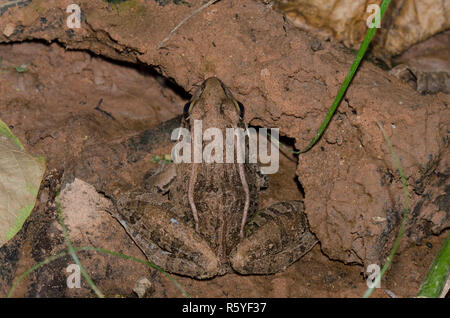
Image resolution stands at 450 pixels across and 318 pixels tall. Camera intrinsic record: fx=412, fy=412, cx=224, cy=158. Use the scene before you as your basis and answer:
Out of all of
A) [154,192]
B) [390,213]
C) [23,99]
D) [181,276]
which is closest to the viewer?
[390,213]

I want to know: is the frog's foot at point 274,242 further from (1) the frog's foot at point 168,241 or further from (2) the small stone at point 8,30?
(2) the small stone at point 8,30

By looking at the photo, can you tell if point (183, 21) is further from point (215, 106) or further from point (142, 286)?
point (142, 286)

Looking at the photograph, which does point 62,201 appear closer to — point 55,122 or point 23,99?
point 55,122

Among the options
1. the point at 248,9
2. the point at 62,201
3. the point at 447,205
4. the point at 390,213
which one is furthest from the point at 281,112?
the point at 62,201

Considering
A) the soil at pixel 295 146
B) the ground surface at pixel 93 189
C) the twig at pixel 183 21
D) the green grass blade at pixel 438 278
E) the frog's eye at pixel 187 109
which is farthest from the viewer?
the frog's eye at pixel 187 109

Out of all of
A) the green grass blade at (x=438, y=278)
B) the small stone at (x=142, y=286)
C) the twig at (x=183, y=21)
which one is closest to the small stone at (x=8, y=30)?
the twig at (x=183, y=21)

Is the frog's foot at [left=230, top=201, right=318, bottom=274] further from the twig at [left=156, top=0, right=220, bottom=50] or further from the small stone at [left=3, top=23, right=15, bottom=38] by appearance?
the small stone at [left=3, top=23, right=15, bottom=38]

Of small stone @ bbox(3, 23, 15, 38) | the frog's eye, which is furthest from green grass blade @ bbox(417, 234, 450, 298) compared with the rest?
small stone @ bbox(3, 23, 15, 38)

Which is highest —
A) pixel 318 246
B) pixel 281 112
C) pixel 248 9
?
pixel 248 9
